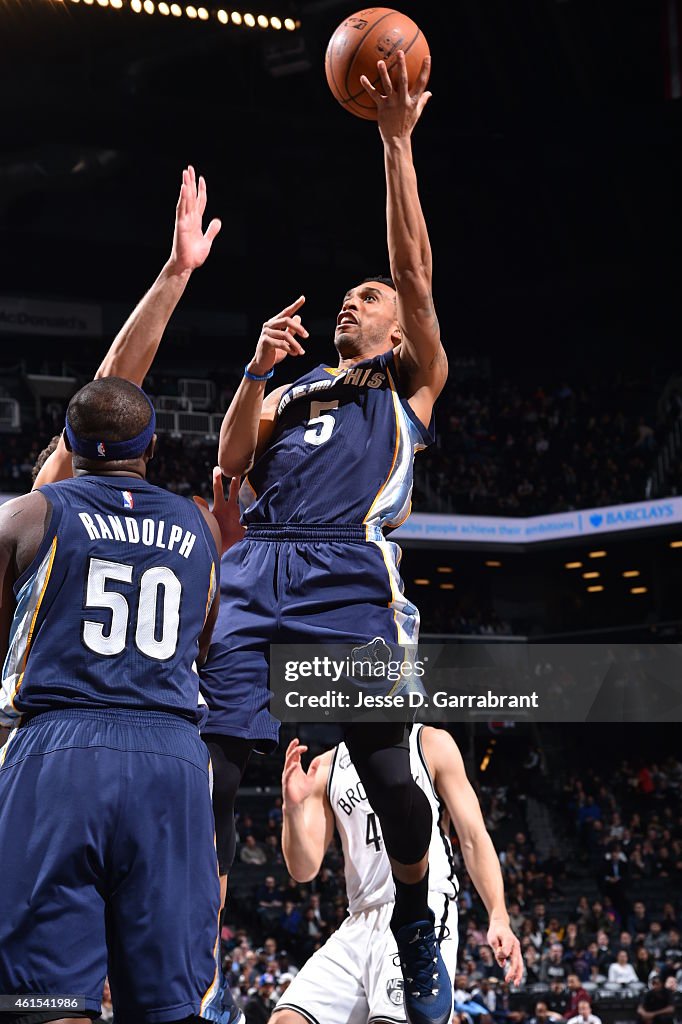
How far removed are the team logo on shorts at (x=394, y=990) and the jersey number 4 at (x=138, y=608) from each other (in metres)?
3.05

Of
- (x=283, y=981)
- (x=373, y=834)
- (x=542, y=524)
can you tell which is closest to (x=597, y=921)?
(x=283, y=981)

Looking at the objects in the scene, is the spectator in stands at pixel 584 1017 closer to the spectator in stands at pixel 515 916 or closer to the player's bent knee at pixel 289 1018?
the spectator in stands at pixel 515 916

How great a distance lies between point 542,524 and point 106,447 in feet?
68.8

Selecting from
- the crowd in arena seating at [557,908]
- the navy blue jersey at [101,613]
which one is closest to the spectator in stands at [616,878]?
the crowd in arena seating at [557,908]

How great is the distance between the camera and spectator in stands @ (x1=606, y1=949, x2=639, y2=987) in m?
14.7

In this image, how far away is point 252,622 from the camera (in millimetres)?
4316

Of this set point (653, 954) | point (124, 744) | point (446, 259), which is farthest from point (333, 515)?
point (446, 259)

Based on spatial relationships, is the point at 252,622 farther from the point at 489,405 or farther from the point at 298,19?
the point at 489,405

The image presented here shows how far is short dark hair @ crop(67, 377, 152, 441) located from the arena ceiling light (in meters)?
16.4

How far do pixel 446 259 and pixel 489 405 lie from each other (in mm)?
3904

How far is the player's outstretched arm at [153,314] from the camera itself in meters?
4.13

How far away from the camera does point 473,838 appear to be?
5.73 m

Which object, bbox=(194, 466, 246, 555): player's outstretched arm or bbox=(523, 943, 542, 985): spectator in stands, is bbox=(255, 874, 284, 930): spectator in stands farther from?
bbox=(194, 466, 246, 555): player's outstretched arm

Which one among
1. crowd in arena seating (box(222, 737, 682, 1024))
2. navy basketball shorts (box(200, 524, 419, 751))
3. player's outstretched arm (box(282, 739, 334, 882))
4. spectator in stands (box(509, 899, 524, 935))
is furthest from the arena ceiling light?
navy basketball shorts (box(200, 524, 419, 751))
